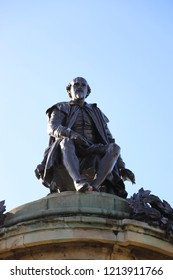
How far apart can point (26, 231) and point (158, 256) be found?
7.38ft

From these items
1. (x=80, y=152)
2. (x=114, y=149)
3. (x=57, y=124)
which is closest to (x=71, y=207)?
(x=114, y=149)

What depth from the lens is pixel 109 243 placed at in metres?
19.0

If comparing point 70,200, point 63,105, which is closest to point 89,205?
point 70,200

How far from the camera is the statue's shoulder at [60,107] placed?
22.6m

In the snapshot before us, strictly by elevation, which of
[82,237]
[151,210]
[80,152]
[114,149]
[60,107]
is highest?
[60,107]

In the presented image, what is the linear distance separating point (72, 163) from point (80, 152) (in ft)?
2.83

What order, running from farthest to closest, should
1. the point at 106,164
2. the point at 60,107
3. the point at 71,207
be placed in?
the point at 60,107 → the point at 106,164 → the point at 71,207

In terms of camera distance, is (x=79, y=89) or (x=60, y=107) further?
(x=79, y=89)

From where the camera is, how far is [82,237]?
62.1ft

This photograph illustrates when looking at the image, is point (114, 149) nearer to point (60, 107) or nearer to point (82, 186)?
point (82, 186)
